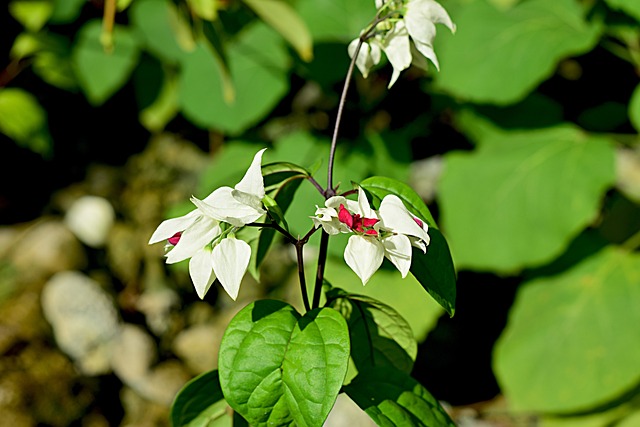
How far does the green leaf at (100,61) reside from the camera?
2.20 m

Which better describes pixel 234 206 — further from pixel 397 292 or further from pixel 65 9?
pixel 65 9

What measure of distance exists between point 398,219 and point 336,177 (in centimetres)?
104

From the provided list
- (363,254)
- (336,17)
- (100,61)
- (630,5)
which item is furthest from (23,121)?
(363,254)

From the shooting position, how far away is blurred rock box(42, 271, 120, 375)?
6.64 feet

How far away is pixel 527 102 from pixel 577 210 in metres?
0.49

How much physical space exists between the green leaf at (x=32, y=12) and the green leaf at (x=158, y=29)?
0.28 meters

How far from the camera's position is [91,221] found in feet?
7.48

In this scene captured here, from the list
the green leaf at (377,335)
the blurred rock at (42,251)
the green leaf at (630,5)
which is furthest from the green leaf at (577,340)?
the blurred rock at (42,251)

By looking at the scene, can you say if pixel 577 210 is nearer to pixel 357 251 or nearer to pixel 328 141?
pixel 328 141

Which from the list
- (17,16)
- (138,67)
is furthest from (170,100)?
(17,16)

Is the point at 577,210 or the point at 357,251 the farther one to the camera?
the point at 577,210

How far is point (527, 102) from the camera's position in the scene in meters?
1.98

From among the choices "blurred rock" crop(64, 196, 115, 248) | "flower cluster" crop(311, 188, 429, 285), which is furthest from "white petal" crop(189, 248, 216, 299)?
"blurred rock" crop(64, 196, 115, 248)

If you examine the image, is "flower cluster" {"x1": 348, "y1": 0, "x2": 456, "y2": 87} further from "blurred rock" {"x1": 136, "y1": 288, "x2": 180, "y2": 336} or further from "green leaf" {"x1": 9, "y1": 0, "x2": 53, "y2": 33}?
"green leaf" {"x1": 9, "y1": 0, "x2": 53, "y2": 33}
